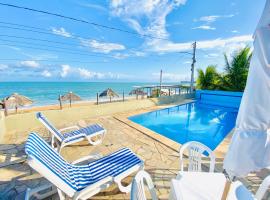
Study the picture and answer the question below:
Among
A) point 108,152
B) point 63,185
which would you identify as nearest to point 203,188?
point 63,185

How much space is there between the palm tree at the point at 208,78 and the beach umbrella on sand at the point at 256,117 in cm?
1388

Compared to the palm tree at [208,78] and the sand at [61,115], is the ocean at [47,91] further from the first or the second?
the palm tree at [208,78]

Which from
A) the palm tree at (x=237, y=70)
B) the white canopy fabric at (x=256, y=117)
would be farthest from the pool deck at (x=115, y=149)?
the palm tree at (x=237, y=70)

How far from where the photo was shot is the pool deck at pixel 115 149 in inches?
88.7

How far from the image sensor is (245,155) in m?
1.07

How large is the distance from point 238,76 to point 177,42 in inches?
276

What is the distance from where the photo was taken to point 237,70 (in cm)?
1203

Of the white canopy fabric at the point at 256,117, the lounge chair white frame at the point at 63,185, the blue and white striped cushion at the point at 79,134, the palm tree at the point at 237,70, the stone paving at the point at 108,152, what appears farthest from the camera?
the palm tree at the point at 237,70

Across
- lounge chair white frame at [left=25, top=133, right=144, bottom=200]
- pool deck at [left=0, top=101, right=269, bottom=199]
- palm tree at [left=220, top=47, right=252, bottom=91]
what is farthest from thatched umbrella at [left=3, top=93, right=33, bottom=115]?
palm tree at [left=220, top=47, right=252, bottom=91]

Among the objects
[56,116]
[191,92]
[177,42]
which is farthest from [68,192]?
[177,42]

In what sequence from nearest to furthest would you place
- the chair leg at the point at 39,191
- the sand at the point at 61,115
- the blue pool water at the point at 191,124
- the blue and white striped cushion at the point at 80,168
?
the blue and white striped cushion at the point at 80,168 → the chair leg at the point at 39,191 → the sand at the point at 61,115 → the blue pool water at the point at 191,124

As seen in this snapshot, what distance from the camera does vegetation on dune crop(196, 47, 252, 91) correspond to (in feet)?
38.9

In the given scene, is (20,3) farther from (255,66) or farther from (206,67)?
(206,67)

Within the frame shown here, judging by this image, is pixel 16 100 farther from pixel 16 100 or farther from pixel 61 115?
pixel 61 115
